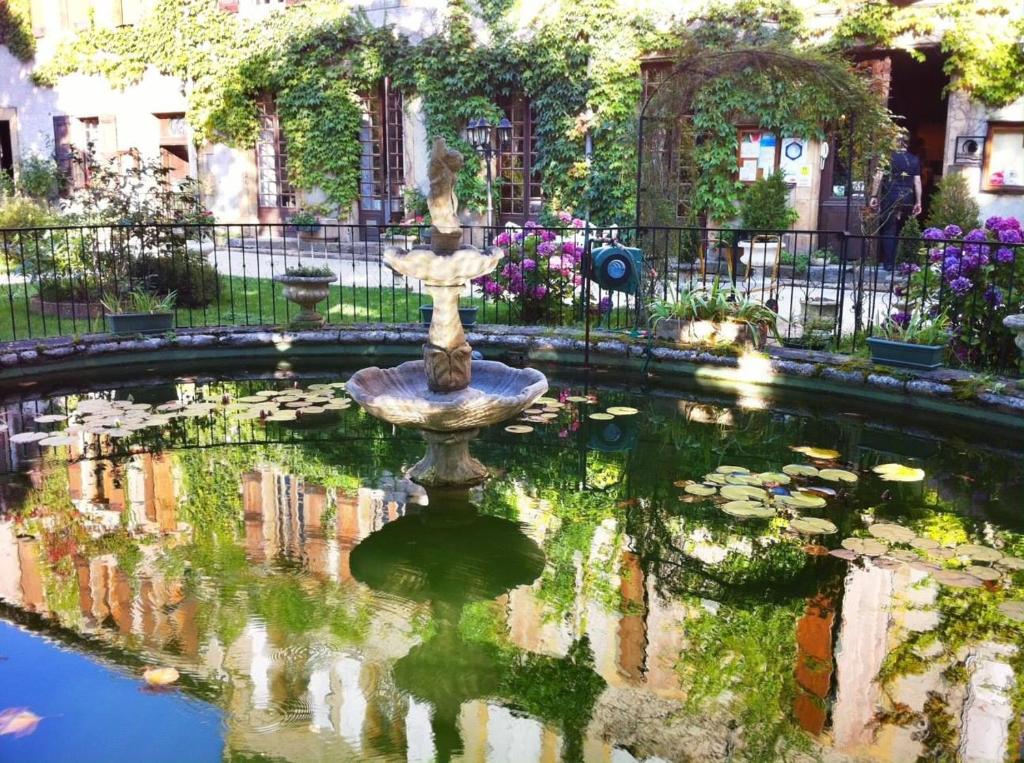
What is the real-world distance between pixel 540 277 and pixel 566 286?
10.8 inches

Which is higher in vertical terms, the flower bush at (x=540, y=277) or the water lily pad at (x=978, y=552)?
the flower bush at (x=540, y=277)

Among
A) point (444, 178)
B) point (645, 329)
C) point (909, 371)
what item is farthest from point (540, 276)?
point (444, 178)

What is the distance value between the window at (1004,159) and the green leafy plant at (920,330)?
6881mm

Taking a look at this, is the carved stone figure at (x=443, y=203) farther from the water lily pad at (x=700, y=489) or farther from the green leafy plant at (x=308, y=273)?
the green leafy plant at (x=308, y=273)

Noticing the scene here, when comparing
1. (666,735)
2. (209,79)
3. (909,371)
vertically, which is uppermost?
(209,79)

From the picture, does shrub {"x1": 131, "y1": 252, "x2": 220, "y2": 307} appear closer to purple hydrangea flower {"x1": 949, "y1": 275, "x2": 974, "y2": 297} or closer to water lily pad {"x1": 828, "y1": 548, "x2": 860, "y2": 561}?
purple hydrangea flower {"x1": 949, "y1": 275, "x2": 974, "y2": 297}

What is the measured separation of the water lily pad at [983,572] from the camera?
4074 millimetres

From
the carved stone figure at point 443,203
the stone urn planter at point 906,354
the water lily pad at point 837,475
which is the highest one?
the carved stone figure at point 443,203

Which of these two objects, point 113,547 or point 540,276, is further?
point 540,276

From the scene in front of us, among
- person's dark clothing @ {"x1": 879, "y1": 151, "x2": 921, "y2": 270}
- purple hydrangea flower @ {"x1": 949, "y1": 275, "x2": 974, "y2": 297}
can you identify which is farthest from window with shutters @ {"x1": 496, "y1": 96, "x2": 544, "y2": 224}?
purple hydrangea flower @ {"x1": 949, "y1": 275, "x2": 974, "y2": 297}

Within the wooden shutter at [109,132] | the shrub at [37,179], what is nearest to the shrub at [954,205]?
the wooden shutter at [109,132]

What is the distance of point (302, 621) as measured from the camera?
3730 mm

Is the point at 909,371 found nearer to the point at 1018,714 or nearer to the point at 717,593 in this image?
the point at 717,593

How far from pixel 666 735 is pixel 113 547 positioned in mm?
2771
